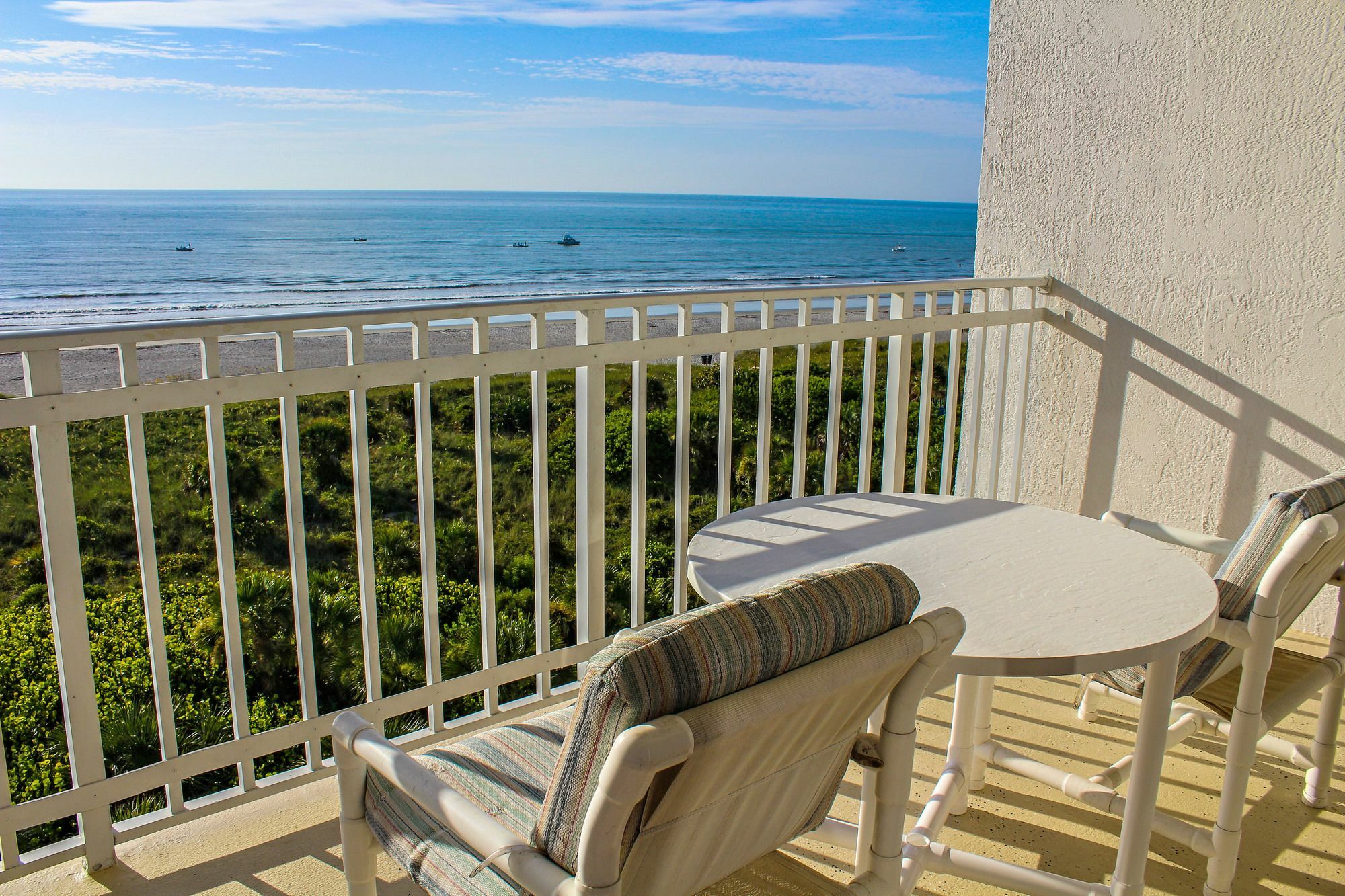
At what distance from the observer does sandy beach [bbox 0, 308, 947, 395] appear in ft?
65.7

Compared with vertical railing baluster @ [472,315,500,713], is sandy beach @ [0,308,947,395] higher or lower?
lower

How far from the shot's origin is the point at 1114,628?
4.90 ft

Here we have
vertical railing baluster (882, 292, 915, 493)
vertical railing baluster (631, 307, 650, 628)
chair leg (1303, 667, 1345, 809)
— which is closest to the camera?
chair leg (1303, 667, 1345, 809)

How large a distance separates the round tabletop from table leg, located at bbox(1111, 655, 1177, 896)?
121 millimetres

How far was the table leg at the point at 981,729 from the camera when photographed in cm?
235

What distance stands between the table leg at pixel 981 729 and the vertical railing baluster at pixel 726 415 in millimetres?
798

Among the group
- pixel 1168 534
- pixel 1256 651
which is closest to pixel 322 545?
pixel 1168 534

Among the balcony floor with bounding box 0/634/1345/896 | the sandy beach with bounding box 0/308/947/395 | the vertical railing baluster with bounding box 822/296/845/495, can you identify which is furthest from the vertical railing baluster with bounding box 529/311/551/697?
the sandy beach with bounding box 0/308/947/395

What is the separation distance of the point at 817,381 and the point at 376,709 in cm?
1387

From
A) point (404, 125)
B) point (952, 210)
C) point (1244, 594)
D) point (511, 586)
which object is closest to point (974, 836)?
point (1244, 594)

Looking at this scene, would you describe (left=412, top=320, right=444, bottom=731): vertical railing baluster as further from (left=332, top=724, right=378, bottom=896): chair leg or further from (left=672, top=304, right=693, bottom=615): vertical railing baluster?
(left=332, top=724, right=378, bottom=896): chair leg

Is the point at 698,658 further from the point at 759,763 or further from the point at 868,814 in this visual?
the point at 868,814

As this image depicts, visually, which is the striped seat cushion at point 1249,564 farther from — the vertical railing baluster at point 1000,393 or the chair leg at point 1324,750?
the vertical railing baluster at point 1000,393

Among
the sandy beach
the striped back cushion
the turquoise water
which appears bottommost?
the sandy beach
